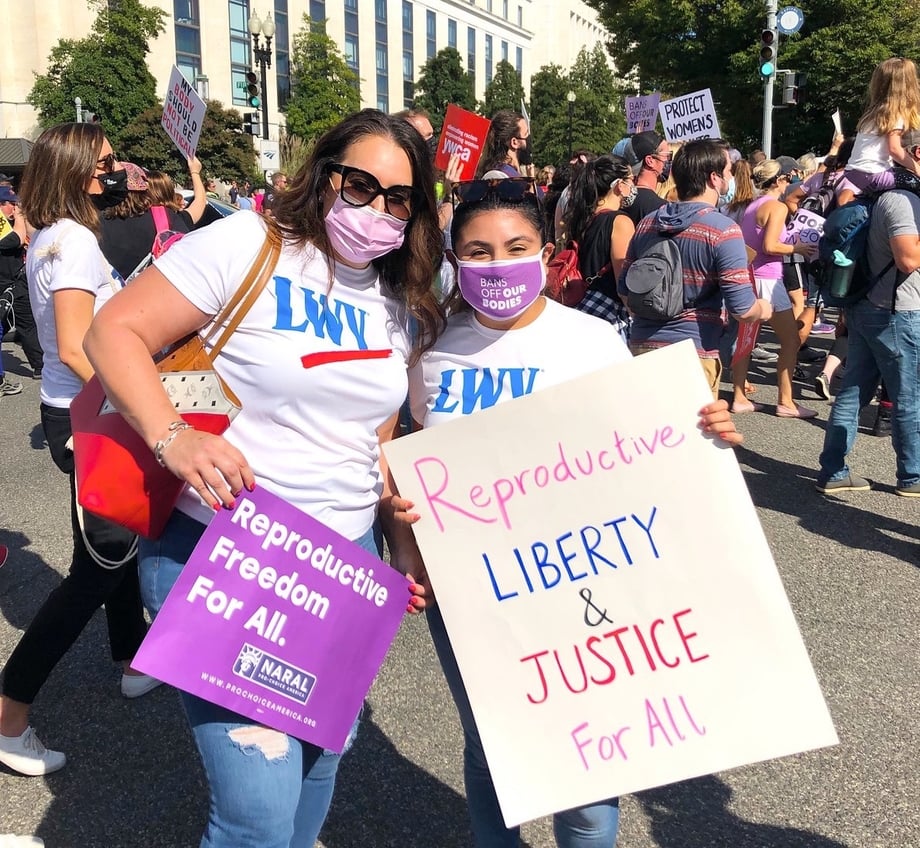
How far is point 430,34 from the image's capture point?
A: 7462cm

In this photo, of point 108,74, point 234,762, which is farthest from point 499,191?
point 108,74

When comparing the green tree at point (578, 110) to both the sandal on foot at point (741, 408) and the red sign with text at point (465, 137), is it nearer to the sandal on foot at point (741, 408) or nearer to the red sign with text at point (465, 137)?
the red sign with text at point (465, 137)

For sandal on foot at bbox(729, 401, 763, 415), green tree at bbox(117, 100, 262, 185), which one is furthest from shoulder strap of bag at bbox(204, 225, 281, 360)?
green tree at bbox(117, 100, 262, 185)

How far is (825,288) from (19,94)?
5725 cm

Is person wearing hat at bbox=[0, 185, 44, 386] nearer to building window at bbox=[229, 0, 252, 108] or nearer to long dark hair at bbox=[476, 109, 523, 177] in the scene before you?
long dark hair at bbox=[476, 109, 523, 177]

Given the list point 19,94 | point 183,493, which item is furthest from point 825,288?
point 19,94

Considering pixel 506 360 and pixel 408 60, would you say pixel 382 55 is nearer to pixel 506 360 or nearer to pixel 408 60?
pixel 408 60

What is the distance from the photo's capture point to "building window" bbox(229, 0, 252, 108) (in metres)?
57.5

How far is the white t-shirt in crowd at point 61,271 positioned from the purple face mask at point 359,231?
53.3 inches

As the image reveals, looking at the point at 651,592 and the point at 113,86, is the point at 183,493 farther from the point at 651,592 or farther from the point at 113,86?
the point at 113,86

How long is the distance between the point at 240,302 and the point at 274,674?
71cm

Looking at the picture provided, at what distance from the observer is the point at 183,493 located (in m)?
1.66

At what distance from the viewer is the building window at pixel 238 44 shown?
57469 millimetres

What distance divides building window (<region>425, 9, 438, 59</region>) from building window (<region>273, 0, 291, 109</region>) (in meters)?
16.9
